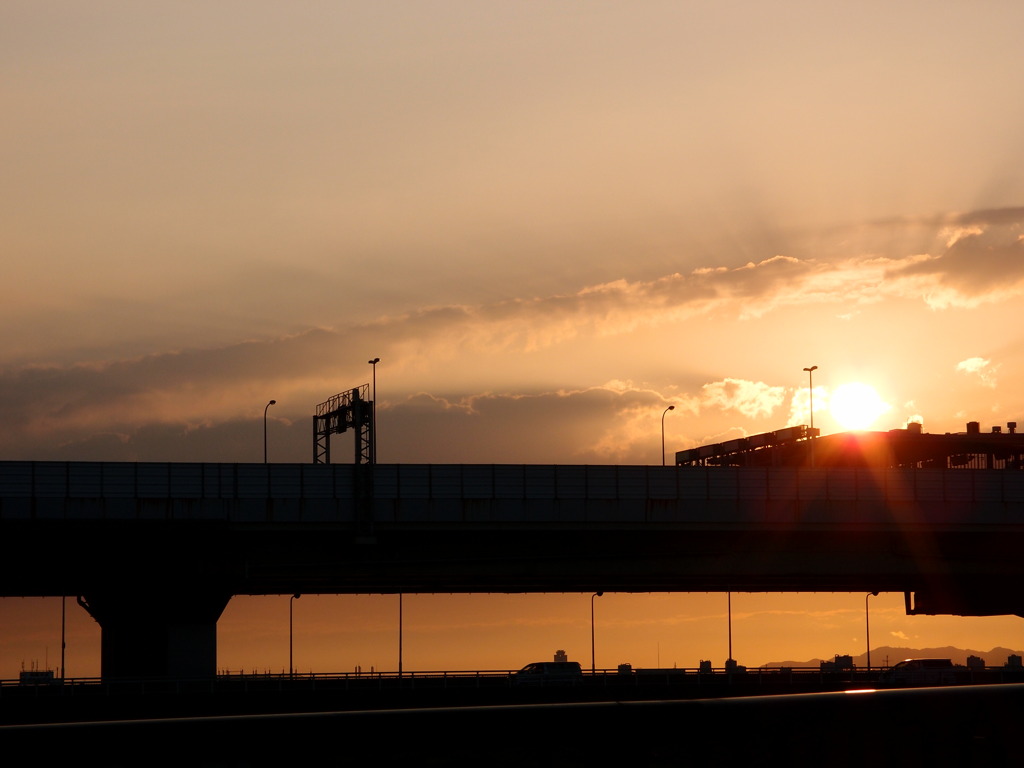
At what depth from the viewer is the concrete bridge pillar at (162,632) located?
7800 centimetres

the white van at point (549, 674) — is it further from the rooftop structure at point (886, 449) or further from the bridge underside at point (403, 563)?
the rooftop structure at point (886, 449)

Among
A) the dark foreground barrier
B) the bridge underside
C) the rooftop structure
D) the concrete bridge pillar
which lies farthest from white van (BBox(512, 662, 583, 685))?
the dark foreground barrier

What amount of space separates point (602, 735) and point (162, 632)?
249ft

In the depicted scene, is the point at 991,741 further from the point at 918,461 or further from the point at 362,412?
the point at 918,461

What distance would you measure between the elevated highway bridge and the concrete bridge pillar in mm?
100

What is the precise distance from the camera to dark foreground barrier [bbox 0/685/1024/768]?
230 inches

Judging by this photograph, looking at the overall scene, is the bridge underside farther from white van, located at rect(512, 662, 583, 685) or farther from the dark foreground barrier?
the dark foreground barrier

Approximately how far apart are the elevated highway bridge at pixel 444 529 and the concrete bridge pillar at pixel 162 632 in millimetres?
100

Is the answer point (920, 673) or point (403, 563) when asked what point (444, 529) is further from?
point (920, 673)

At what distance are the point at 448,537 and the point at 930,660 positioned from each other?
126 feet

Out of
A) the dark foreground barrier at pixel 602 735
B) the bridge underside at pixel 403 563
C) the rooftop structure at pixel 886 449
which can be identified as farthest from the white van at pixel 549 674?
the dark foreground barrier at pixel 602 735

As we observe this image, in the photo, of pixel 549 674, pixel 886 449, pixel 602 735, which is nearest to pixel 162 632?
pixel 549 674

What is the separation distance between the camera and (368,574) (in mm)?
84500

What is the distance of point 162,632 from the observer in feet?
259
